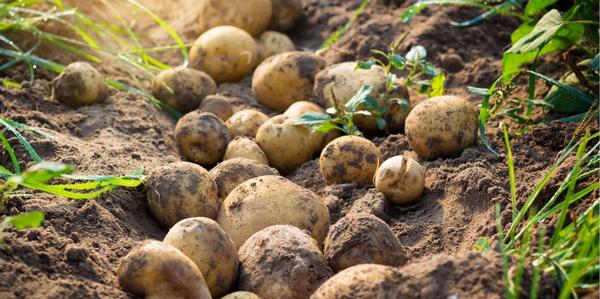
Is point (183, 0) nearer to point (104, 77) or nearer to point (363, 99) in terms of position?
point (104, 77)

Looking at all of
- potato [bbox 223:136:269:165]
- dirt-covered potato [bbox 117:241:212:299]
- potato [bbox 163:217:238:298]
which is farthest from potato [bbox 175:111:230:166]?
dirt-covered potato [bbox 117:241:212:299]

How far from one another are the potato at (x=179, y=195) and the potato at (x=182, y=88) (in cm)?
96

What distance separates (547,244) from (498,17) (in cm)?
210

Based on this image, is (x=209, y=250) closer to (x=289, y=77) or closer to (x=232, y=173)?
(x=232, y=173)

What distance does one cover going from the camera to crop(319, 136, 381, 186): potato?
2969 mm

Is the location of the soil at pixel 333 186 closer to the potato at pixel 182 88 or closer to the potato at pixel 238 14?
the potato at pixel 182 88

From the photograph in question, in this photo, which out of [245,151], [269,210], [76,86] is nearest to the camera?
[269,210]

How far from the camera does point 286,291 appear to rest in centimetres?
227

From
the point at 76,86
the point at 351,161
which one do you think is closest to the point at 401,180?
the point at 351,161

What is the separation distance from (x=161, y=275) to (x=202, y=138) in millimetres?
1148

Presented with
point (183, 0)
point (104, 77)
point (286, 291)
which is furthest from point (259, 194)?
point (183, 0)

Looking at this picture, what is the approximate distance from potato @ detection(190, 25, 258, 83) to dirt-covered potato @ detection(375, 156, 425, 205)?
1.38 metres

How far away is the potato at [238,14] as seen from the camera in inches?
168

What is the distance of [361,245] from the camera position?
236cm
